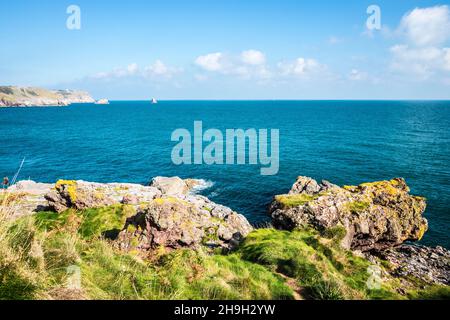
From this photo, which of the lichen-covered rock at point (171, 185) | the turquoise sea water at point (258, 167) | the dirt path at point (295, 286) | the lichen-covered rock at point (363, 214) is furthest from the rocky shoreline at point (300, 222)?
the lichen-covered rock at point (171, 185)

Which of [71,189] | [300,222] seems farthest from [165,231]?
[300,222]

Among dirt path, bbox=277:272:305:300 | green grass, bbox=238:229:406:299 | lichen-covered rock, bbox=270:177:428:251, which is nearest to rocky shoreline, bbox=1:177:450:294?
lichen-covered rock, bbox=270:177:428:251

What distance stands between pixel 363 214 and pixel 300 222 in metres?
6.98

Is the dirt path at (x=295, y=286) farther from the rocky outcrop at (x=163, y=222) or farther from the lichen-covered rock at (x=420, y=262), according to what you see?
the lichen-covered rock at (x=420, y=262)

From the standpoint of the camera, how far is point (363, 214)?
2855 centimetres

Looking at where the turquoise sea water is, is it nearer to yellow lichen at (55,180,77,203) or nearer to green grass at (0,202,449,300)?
yellow lichen at (55,180,77,203)

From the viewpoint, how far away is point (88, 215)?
20422 mm

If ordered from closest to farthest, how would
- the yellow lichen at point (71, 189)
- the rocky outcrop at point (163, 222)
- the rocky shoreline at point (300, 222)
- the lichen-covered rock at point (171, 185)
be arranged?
the rocky outcrop at point (163, 222) < the rocky shoreline at point (300, 222) < the yellow lichen at point (71, 189) < the lichen-covered rock at point (171, 185)

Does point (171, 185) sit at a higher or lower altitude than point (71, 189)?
lower

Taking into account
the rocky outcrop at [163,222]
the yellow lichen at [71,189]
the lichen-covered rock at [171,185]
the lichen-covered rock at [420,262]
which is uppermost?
the yellow lichen at [71,189]

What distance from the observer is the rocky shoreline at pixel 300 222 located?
55.2 feet

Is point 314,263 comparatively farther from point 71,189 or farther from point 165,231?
point 71,189

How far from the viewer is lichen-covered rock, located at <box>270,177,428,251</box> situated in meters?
27.7
